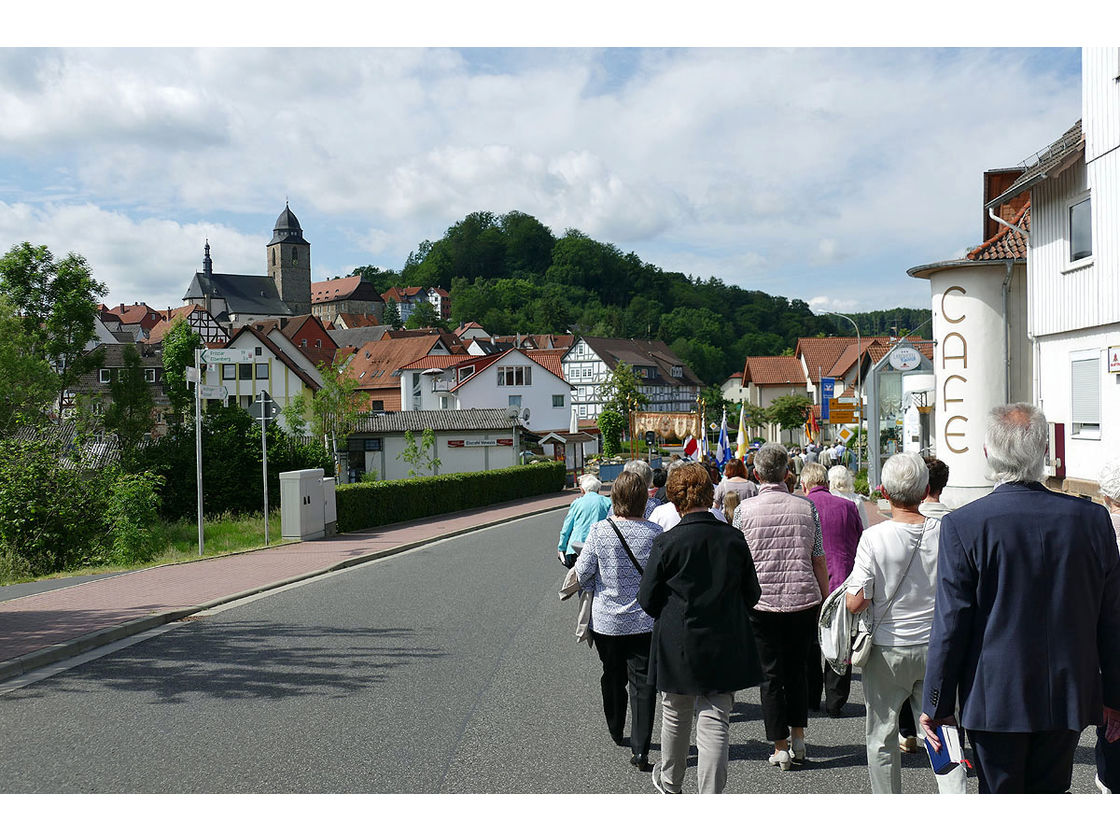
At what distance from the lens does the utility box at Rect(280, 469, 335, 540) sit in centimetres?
2102

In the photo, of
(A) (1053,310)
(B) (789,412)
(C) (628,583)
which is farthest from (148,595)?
(B) (789,412)

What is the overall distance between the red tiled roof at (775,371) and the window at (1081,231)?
77.9m

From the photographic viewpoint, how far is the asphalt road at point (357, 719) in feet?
17.9

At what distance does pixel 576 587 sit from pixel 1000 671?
3.14 metres

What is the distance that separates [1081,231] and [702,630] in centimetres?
1714

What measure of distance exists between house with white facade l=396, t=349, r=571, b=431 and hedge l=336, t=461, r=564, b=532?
26367mm

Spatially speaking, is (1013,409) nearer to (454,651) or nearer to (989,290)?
(454,651)

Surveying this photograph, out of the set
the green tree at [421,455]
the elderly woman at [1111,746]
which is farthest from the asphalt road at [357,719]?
the green tree at [421,455]

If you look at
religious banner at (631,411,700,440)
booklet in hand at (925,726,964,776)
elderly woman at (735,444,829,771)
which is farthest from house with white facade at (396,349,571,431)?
booklet in hand at (925,726,964,776)

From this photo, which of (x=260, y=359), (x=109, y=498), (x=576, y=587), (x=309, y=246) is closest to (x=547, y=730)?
(x=576, y=587)

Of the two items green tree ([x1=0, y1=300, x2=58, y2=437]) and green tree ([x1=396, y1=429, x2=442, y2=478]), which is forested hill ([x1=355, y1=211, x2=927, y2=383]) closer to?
green tree ([x1=396, y1=429, x2=442, y2=478])

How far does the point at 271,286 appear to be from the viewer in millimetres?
160125

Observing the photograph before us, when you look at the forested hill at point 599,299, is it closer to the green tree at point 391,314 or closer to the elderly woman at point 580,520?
the green tree at point 391,314

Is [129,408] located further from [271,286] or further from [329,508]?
[271,286]
